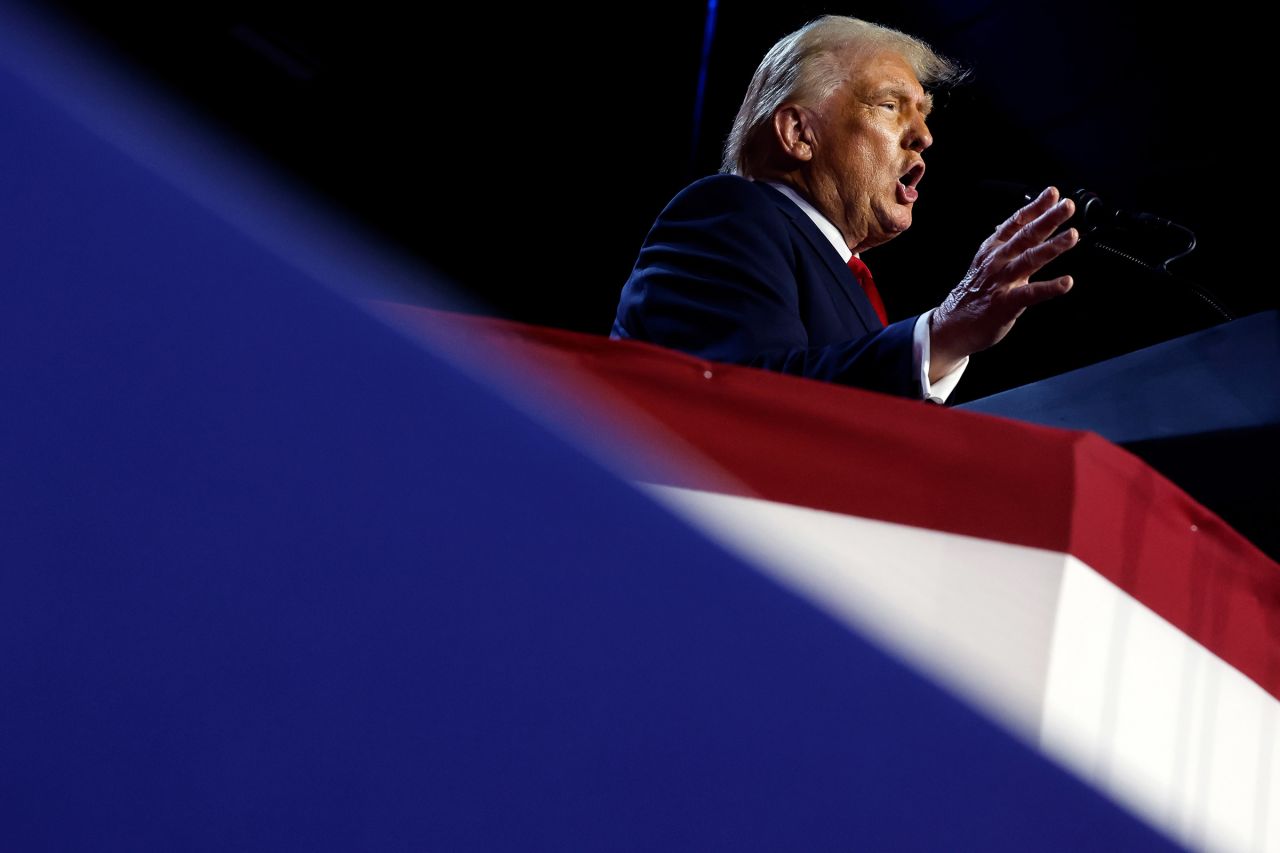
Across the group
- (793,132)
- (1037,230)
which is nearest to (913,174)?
(793,132)

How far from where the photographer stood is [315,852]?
1.55 feet

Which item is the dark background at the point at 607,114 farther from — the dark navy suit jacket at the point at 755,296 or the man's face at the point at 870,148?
the dark navy suit jacket at the point at 755,296

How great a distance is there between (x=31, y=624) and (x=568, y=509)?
243mm

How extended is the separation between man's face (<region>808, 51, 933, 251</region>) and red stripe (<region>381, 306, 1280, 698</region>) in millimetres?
862

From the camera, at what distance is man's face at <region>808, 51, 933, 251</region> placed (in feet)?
5.04

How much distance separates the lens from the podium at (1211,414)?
1.15 metres

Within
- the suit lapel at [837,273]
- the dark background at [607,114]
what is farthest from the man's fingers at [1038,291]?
the dark background at [607,114]

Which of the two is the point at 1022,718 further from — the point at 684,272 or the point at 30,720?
the point at 684,272

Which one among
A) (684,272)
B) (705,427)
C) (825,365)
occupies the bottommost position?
(705,427)

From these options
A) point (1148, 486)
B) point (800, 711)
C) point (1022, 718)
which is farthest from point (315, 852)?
point (1148, 486)

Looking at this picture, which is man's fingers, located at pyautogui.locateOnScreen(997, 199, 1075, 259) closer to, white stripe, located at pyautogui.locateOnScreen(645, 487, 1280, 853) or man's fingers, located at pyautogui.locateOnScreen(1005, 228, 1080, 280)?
man's fingers, located at pyautogui.locateOnScreen(1005, 228, 1080, 280)

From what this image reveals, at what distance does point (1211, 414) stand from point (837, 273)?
0.44 m

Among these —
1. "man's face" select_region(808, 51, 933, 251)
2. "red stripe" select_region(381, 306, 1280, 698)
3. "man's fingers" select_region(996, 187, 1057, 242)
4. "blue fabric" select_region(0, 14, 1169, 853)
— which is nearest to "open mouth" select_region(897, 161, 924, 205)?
"man's face" select_region(808, 51, 933, 251)

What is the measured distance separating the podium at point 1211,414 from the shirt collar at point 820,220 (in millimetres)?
377
